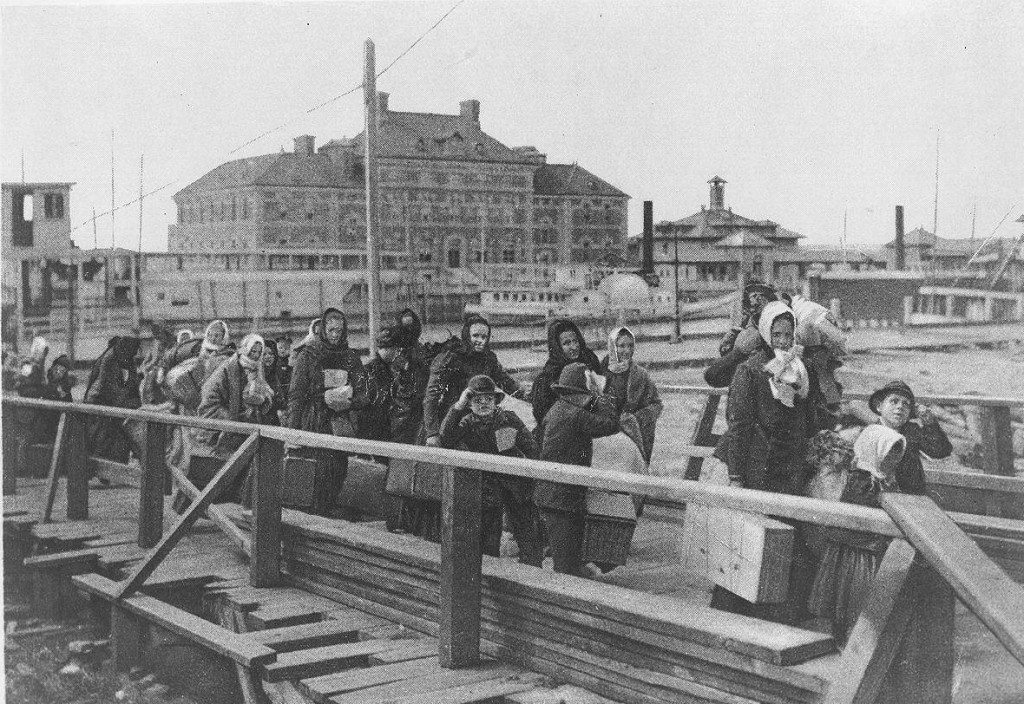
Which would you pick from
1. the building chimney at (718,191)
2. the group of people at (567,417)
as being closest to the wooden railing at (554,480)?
the group of people at (567,417)

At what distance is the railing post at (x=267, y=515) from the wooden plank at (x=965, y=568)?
423 centimetres

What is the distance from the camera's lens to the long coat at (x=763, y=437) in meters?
5.70

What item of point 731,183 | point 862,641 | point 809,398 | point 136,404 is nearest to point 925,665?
point 862,641

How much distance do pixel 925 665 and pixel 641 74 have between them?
17.9 feet

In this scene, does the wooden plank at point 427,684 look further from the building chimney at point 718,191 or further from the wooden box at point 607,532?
the building chimney at point 718,191

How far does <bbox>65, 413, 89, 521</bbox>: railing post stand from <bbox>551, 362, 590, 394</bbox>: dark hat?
4854 millimetres

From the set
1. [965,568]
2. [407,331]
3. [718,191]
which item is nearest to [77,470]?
[407,331]

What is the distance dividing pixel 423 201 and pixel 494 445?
1029 cm

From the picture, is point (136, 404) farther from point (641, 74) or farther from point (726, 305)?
point (726, 305)

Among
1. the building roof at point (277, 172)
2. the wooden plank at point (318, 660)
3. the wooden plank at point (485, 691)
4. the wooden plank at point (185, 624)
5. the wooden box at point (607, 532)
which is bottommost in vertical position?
the wooden plank at point (185, 624)

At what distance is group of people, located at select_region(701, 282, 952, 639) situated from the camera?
4.78 metres

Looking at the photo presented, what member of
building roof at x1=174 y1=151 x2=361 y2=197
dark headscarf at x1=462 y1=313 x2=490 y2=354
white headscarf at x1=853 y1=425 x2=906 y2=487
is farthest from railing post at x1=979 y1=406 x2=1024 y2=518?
building roof at x1=174 y1=151 x2=361 y2=197

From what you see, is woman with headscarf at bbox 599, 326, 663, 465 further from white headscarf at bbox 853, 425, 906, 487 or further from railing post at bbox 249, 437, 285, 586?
white headscarf at bbox 853, 425, 906, 487

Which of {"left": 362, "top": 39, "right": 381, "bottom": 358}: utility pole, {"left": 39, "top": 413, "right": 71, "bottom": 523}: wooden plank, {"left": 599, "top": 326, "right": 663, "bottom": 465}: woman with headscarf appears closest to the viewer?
{"left": 599, "top": 326, "right": 663, "bottom": 465}: woman with headscarf
